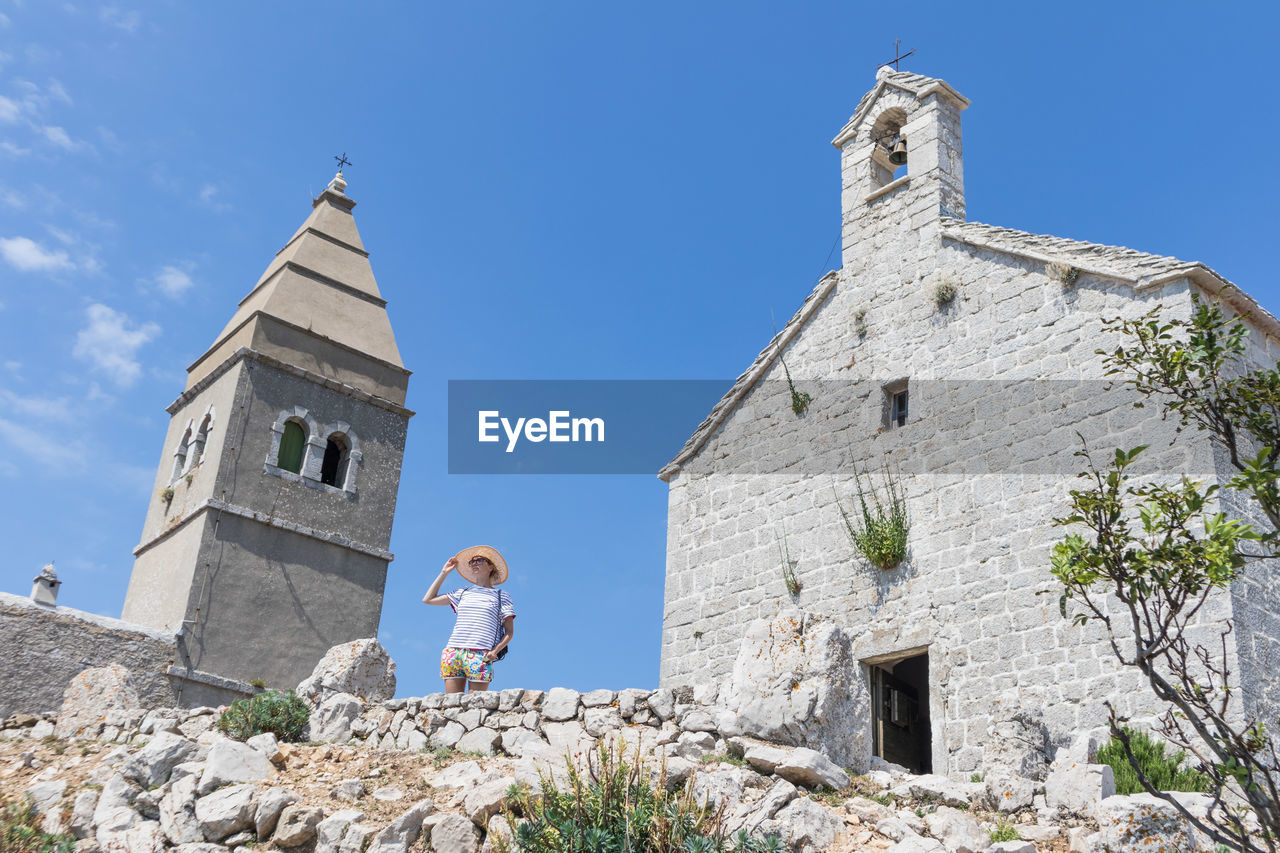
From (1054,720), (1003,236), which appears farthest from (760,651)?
(1003,236)

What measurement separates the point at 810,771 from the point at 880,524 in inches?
206

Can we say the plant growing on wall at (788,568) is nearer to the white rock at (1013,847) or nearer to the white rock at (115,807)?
the white rock at (1013,847)

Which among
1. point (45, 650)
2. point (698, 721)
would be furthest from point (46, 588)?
point (698, 721)

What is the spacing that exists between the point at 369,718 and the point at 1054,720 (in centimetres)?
628

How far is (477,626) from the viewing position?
11.7 metres

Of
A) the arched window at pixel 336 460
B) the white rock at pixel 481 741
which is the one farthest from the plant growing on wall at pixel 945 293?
the arched window at pixel 336 460

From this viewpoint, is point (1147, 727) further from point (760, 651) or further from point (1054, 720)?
point (760, 651)

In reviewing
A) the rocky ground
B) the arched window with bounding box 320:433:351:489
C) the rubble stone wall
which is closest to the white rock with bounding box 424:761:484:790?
the rocky ground

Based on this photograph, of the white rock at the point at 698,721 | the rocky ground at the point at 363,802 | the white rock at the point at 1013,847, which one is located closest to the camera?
the white rock at the point at 1013,847

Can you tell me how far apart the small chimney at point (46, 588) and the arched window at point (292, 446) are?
4837mm

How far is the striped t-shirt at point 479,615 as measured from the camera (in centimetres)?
1165

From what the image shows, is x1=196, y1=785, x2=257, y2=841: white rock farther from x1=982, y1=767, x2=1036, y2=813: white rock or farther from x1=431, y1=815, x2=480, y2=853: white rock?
x1=982, y1=767, x2=1036, y2=813: white rock

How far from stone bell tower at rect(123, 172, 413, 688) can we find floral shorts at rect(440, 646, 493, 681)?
6264 millimetres

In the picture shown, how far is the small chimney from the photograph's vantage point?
47.8ft
